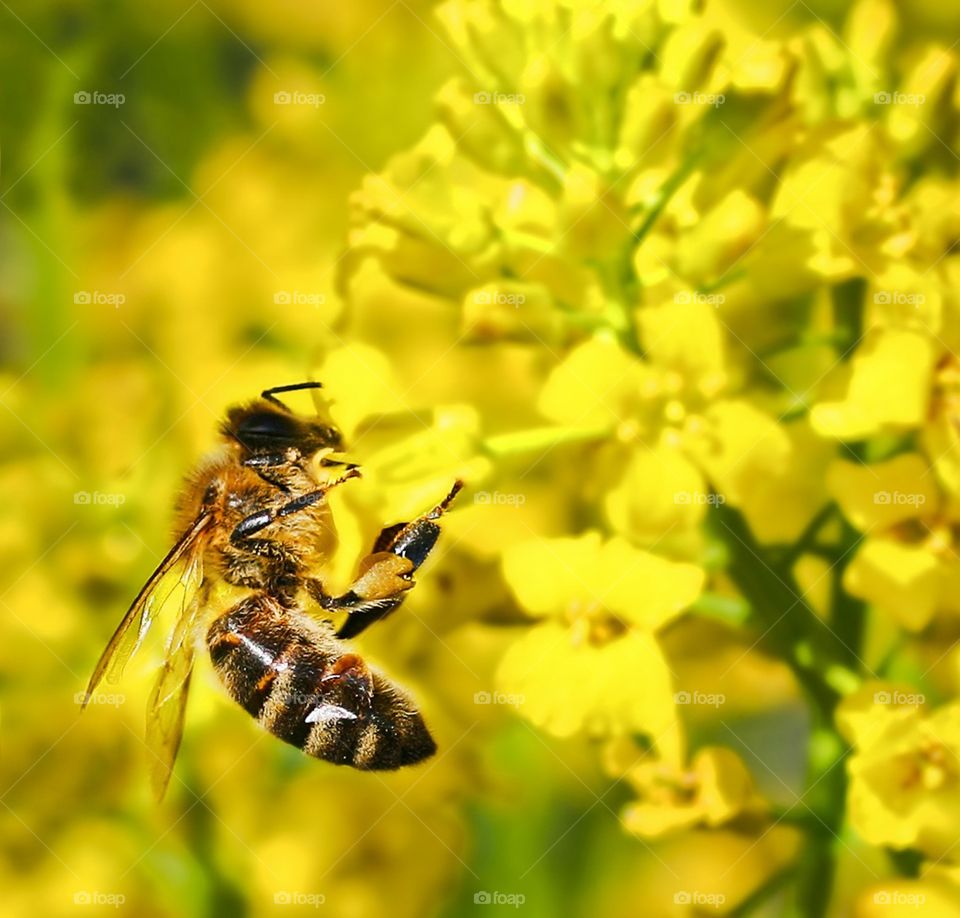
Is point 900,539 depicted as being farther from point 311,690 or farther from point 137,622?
point 137,622

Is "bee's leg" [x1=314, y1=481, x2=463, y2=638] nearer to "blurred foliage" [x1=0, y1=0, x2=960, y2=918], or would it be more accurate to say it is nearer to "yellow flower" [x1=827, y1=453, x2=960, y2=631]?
"blurred foliage" [x1=0, y1=0, x2=960, y2=918]

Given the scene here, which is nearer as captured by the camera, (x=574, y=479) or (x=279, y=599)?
(x=279, y=599)

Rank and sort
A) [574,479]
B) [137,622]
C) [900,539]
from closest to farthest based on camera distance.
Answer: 1. [137,622]
2. [900,539]
3. [574,479]

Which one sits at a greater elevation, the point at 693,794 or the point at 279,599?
the point at 279,599

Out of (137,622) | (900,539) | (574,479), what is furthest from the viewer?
(574,479)

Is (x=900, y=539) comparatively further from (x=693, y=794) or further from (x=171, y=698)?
(x=171, y=698)

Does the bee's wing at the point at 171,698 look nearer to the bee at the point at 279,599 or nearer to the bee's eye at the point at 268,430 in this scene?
the bee at the point at 279,599

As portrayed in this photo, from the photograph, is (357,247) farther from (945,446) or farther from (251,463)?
(945,446)

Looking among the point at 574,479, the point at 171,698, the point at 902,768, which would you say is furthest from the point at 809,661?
the point at 171,698

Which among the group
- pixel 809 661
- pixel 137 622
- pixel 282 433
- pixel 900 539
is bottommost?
pixel 809 661
